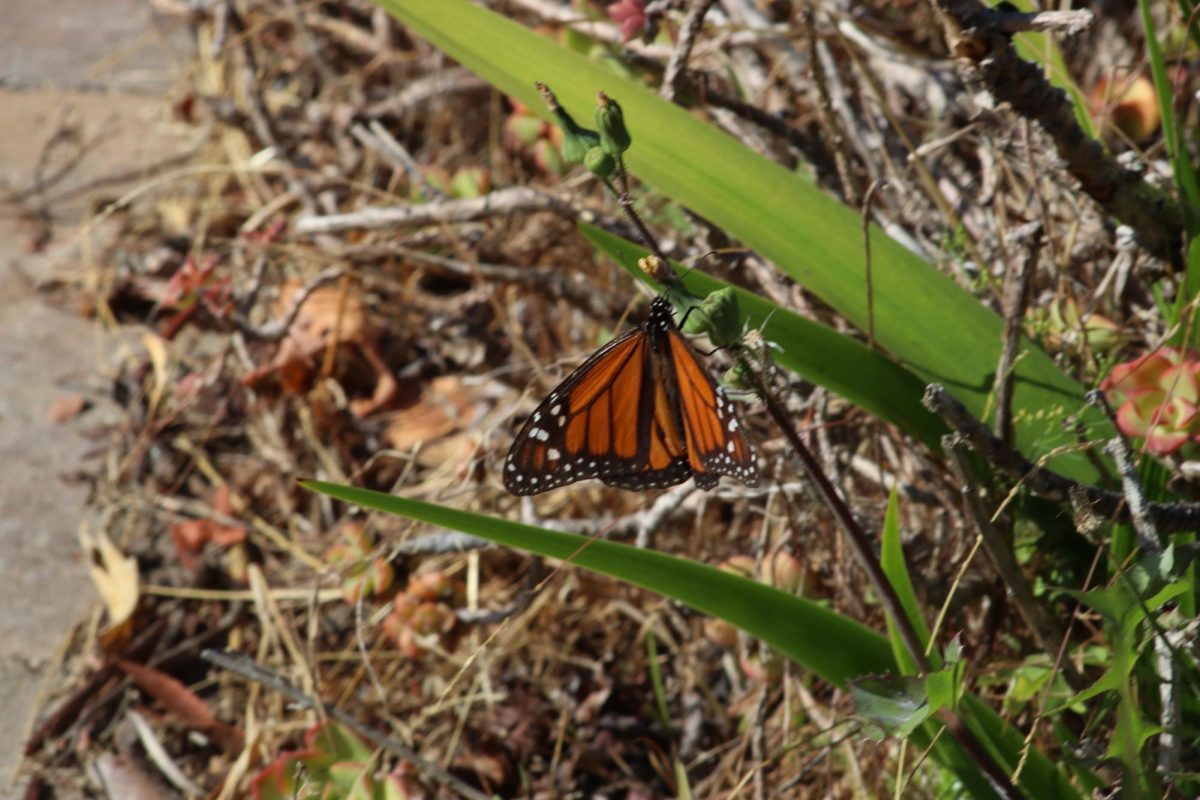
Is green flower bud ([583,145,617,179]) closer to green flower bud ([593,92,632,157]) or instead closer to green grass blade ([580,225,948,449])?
green flower bud ([593,92,632,157])

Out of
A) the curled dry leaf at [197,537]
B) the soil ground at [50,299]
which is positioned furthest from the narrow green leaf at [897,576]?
the soil ground at [50,299]

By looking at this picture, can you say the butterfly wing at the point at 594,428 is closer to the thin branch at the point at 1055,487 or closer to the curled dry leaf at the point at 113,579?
the thin branch at the point at 1055,487

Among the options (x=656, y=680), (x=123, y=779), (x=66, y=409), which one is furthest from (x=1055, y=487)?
(x=66, y=409)

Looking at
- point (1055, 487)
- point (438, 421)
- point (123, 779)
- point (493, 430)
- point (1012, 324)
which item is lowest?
point (123, 779)

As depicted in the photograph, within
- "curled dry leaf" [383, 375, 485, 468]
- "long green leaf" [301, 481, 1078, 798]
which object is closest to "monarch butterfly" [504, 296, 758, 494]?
"long green leaf" [301, 481, 1078, 798]

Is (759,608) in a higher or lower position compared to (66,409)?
higher

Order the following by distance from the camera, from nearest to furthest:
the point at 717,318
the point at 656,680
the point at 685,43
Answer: the point at 717,318 → the point at 685,43 → the point at 656,680

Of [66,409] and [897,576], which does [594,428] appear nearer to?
[897,576]
